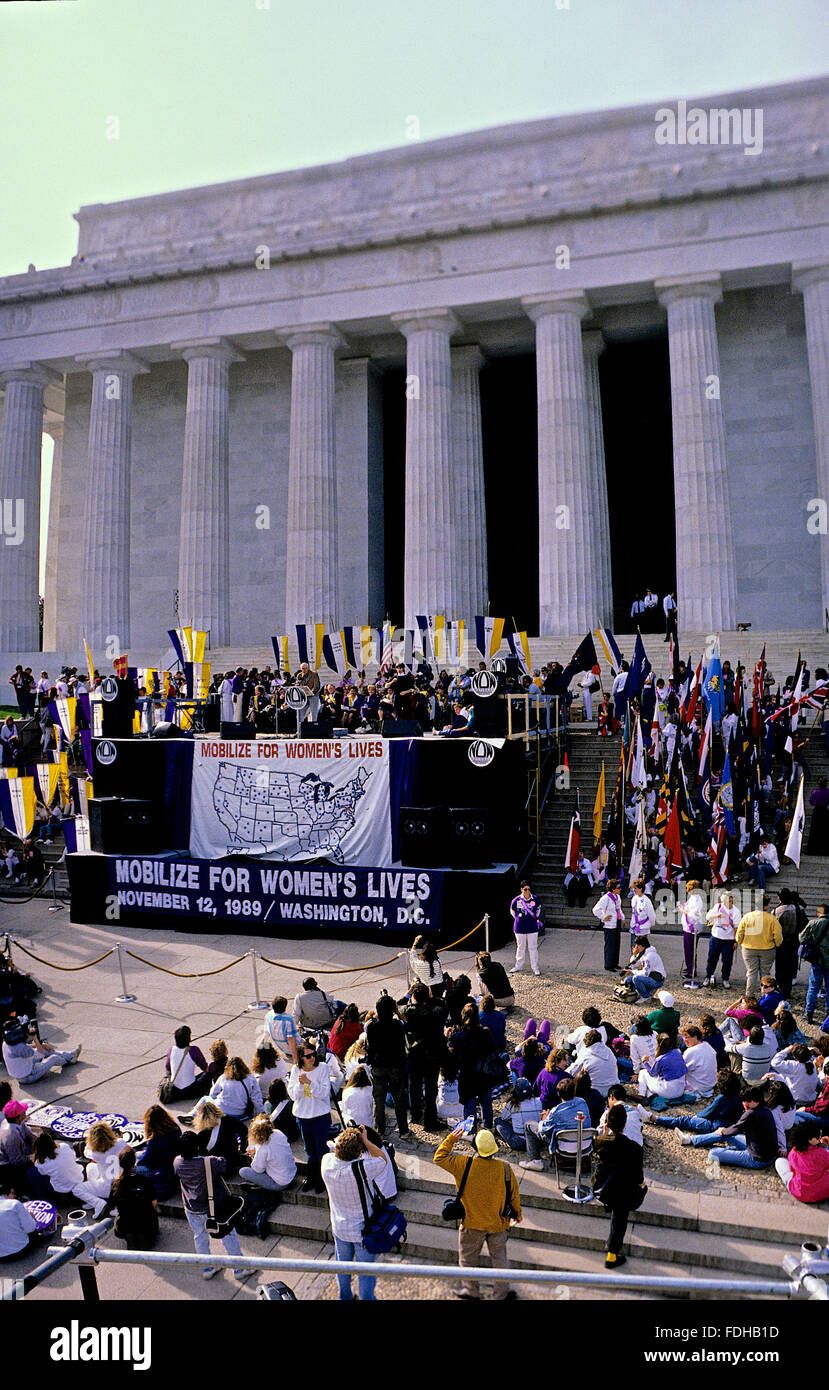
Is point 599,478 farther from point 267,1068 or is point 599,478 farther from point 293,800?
point 267,1068

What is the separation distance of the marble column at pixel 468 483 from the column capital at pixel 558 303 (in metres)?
4.81

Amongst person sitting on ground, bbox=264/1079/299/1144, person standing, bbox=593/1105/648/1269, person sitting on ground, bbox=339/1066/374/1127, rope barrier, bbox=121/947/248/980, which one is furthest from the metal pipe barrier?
rope barrier, bbox=121/947/248/980

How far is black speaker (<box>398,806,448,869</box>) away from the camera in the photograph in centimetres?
1855

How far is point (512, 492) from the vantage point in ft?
157

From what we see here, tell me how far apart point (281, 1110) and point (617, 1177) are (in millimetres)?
3689

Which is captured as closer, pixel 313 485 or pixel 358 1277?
pixel 358 1277

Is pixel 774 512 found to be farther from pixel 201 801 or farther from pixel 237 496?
pixel 201 801

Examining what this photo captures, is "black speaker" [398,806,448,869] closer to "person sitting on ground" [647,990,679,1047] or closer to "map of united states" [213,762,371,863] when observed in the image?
"map of united states" [213,762,371,863]

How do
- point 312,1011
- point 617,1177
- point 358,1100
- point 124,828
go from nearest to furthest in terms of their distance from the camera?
point 617,1177
point 358,1100
point 312,1011
point 124,828

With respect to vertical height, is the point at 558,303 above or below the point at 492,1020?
above

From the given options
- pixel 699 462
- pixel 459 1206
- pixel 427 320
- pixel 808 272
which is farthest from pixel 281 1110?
pixel 808 272

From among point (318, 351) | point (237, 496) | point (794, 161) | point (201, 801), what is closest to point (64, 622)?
point (237, 496)

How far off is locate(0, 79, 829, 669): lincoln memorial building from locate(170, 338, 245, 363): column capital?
121 mm
